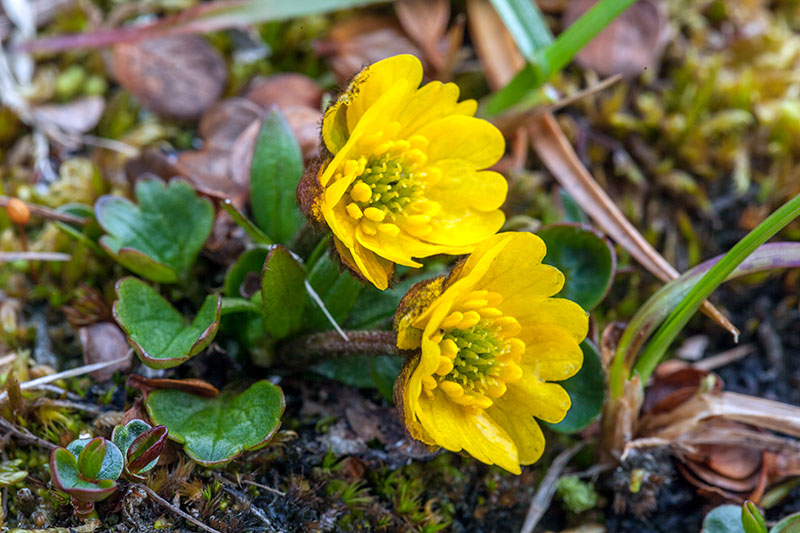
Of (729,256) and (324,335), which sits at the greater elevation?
(324,335)

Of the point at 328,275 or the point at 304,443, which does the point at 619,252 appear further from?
the point at 304,443

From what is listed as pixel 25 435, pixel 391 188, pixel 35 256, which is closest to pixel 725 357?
pixel 391 188

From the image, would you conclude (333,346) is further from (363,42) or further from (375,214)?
(363,42)

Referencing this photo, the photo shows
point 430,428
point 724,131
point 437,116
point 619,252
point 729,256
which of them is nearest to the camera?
point 430,428

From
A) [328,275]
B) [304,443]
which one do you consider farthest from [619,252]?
[304,443]

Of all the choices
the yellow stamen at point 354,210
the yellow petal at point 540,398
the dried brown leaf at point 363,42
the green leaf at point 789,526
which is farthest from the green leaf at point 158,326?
the green leaf at point 789,526

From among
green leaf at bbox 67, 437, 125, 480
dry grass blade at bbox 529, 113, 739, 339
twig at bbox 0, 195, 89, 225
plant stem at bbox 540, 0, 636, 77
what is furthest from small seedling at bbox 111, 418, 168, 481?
plant stem at bbox 540, 0, 636, 77

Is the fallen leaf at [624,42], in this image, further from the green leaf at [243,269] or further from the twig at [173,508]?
the twig at [173,508]
